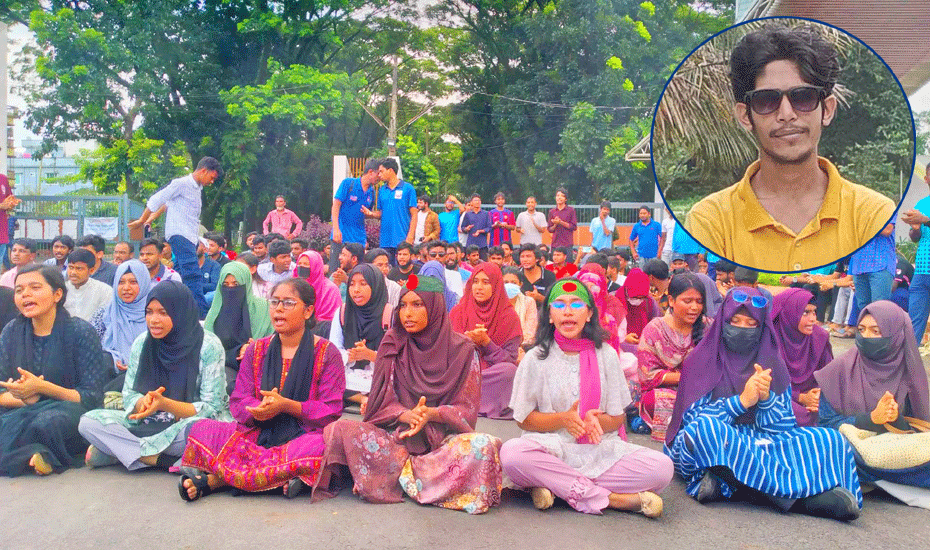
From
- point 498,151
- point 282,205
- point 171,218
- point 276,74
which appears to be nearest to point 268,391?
point 171,218

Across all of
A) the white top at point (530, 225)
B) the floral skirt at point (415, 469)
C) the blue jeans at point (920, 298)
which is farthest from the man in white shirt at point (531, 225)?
the floral skirt at point (415, 469)

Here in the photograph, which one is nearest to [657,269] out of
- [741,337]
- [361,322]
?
[361,322]

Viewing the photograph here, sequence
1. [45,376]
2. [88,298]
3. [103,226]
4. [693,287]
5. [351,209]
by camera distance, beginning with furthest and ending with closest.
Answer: [103,226] → [351,209] → [88,298] → [693,287] → [45,376]

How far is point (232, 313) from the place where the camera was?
230 inches

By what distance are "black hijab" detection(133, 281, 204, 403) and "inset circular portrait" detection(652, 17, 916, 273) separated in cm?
366

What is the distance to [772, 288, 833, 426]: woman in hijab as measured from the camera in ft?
15.8

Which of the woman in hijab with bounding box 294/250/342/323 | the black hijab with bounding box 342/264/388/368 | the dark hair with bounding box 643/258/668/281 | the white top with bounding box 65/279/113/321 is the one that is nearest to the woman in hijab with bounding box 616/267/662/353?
the dark hair with bounding box 643/258/668/281

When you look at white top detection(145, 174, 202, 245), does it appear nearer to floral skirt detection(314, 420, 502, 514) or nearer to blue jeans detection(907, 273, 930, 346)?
floral skirt detection(314, 420, 502, 514)

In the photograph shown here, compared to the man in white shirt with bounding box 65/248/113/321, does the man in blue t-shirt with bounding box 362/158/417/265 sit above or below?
above

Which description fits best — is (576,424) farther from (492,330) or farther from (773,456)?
(492,330)

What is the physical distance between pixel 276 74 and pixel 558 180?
323 inches

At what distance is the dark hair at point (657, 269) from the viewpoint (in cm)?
713

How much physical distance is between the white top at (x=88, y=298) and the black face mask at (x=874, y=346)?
481 cm

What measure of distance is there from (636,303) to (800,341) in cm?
193
